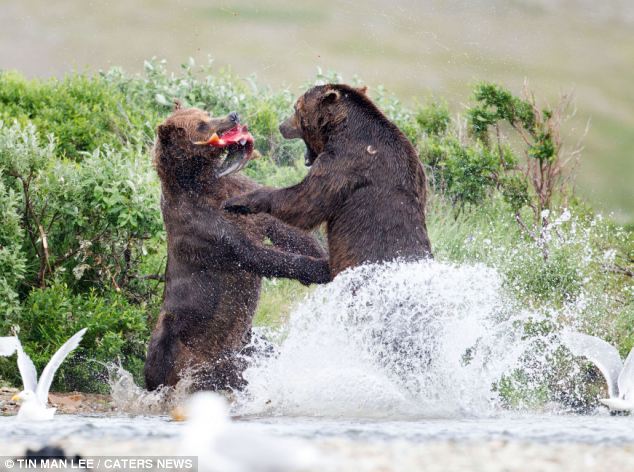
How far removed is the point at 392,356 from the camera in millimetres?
6414

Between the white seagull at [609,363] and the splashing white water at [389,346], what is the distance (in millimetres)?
663

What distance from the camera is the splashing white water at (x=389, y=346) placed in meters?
6.37

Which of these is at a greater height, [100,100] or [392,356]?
[100,100]

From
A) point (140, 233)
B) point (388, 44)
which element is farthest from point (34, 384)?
point (388, 44)

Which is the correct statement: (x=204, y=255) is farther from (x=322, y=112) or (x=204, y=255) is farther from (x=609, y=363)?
(x=609, y=363)

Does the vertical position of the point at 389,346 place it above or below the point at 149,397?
above

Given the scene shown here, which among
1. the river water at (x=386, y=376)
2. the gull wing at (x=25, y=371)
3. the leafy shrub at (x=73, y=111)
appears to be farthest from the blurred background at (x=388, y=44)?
the gull wing at (x=25, y=371)

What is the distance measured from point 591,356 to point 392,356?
1344 millimetres

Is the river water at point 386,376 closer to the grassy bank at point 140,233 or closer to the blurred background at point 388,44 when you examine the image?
the grassy bank at point 140,233

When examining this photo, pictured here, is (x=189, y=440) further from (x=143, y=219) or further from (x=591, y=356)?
(x=143, y=219)

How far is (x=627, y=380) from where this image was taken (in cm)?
685

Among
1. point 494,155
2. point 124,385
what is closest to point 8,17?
point 494,155

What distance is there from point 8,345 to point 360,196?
2.06m

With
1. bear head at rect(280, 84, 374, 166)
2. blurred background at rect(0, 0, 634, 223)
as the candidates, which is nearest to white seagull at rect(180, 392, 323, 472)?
bear head at rect(280, 84, 374, 166)
